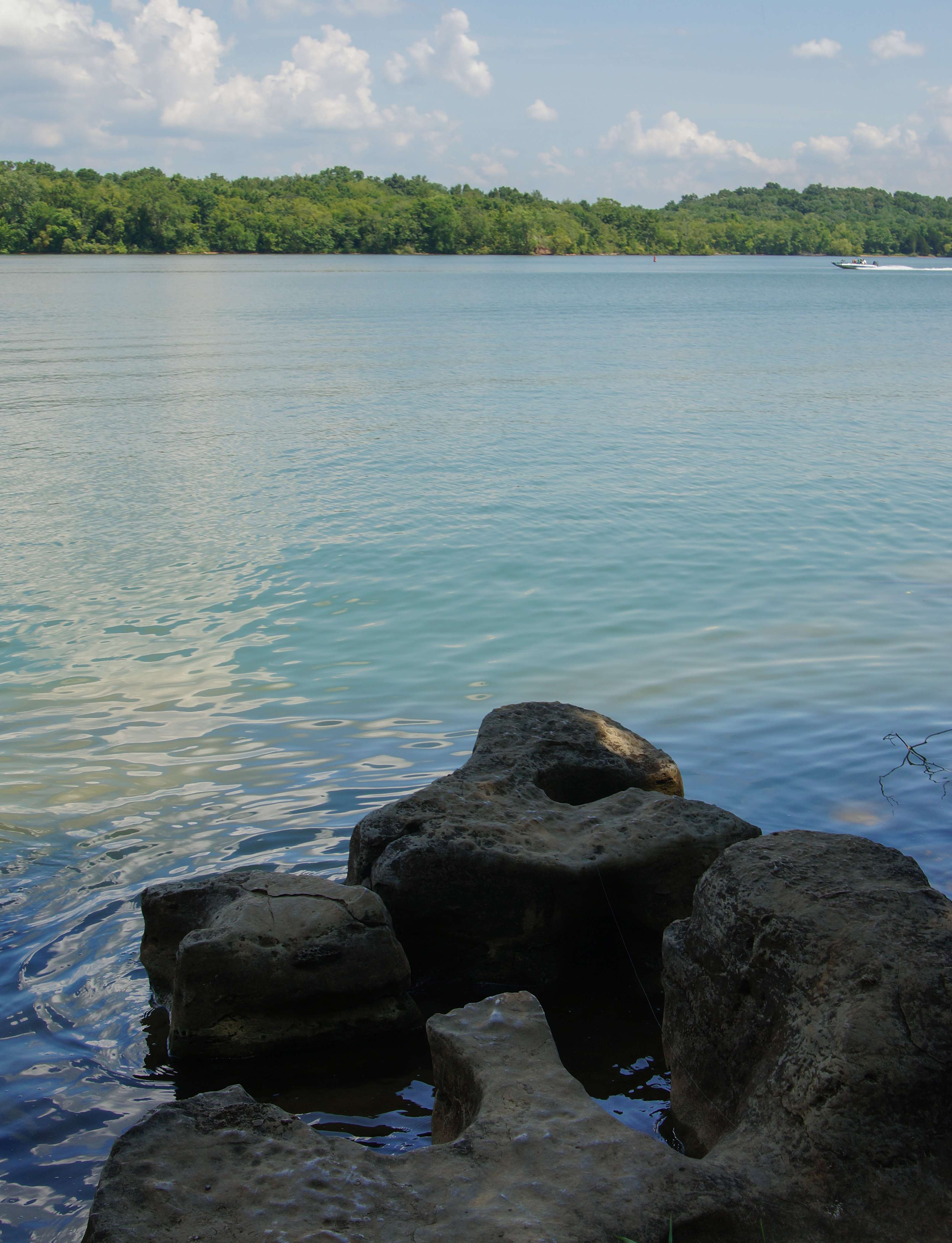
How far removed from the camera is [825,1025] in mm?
2938

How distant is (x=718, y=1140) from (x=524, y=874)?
4.43ft

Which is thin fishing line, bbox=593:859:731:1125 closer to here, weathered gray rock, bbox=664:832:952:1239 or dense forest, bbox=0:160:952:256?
weathered gray rock, bbox=664:832:952:1239

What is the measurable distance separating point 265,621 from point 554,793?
5870 mm

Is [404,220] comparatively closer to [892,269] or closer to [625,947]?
[892,269]

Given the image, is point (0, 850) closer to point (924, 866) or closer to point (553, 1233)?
point (553, 1233)

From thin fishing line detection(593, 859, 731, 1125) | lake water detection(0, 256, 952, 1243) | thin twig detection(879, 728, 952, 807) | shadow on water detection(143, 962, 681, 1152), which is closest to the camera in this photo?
shadow on water detection(143, 962, 681, 1152)

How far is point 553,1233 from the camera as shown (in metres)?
2.49

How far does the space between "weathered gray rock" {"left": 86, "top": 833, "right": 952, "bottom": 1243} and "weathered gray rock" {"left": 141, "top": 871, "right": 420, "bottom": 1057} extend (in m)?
0.76

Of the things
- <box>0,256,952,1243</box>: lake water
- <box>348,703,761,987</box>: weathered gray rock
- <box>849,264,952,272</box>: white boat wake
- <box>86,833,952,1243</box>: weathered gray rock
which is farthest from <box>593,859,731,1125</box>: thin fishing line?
<box>849,264,952,272</box>: white boat wake

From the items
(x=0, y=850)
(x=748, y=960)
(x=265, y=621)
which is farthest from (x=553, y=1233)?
(x=265, y=621)

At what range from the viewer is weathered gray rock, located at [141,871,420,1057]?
391 centimetres

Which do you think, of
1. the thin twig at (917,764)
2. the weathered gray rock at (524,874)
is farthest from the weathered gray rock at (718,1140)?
the thin twig at (917,764)

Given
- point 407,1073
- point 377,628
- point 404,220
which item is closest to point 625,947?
point 407,1073

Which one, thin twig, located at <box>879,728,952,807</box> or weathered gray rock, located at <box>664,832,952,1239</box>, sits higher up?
weathered gray rock, located at <box>664,832,952,1239</box>
